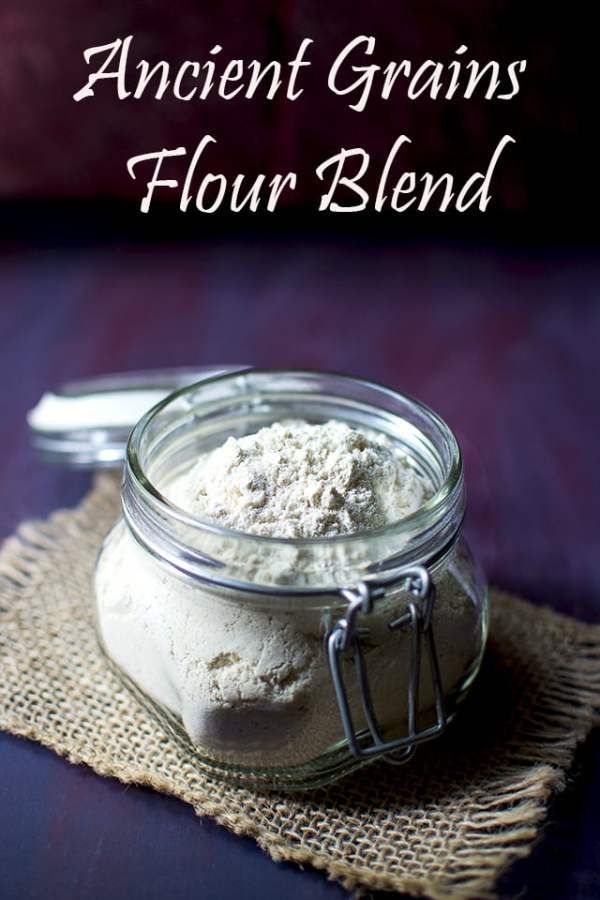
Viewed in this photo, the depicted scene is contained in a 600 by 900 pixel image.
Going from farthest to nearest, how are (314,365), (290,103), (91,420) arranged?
(290,103) → (314,365) → (91,420)

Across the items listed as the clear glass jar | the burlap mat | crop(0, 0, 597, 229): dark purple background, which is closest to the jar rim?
the clear glass jar

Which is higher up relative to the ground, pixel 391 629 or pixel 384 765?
pixel 391 629

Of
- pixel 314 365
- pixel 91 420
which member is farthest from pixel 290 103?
pixel 91 420

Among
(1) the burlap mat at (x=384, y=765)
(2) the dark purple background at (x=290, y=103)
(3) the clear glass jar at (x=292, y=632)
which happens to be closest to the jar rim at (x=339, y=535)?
(3) the clear glass jar at (x=292, y=632)

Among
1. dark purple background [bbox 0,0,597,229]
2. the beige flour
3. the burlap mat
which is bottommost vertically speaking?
the burlap mat

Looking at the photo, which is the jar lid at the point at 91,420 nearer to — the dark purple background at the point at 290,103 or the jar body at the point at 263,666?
the jar body at the point at 263,666

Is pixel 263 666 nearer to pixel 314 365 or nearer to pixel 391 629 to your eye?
pixel 391 629

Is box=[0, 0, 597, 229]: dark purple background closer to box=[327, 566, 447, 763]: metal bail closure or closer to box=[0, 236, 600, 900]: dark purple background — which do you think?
box=[0, 236, 600, 900]: dark purple background
